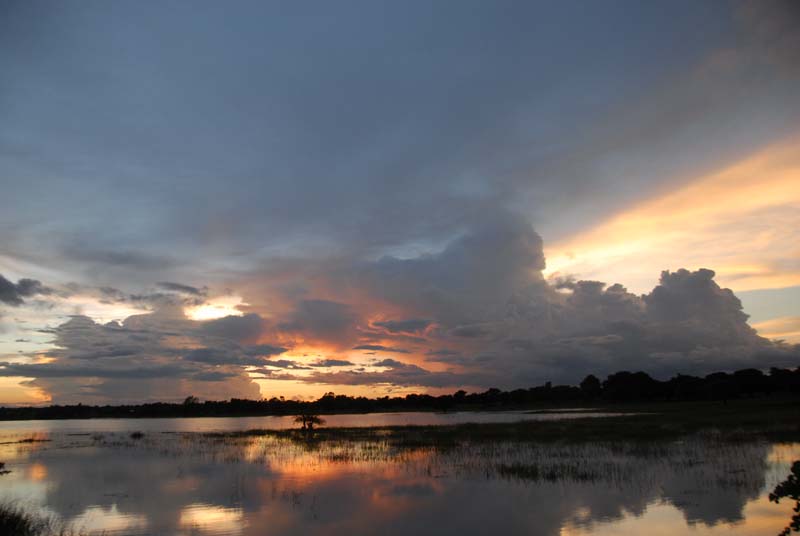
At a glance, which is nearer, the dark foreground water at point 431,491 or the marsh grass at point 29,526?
the marsh grass at point 29,526

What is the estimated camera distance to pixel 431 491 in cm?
2452

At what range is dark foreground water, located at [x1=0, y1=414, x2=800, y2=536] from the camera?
18.4 metres

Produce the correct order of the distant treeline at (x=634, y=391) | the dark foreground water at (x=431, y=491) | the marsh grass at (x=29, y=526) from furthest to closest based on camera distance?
the distant treeline at (x=634, y=391)
the dark foreground water at (x=431, y=491)
the marsh grass at (x=29, y=526)

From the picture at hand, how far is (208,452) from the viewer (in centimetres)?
4528

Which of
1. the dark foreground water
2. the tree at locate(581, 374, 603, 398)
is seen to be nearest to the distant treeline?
the tree at locate(581, 374, 603, 398)

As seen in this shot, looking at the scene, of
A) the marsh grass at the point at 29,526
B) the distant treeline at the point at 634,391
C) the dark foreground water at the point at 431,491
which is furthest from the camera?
the distant treeline at the point at 634,391

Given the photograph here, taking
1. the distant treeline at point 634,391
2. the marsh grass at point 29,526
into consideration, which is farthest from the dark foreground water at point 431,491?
the distant treeline at point 634,391

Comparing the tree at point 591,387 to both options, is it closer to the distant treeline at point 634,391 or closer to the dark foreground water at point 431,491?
the distant treeline at point 634,391

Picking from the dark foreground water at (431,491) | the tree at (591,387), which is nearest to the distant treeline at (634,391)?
the tree at (591,387)

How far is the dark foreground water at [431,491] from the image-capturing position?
18.4 metres

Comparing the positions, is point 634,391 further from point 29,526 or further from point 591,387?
point 29,526

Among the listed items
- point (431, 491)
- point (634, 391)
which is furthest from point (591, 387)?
point (431, 491)

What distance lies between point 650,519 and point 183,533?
1574 centimetres

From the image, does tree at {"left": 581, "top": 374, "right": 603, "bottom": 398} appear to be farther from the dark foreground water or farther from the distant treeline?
the dark foreground water
